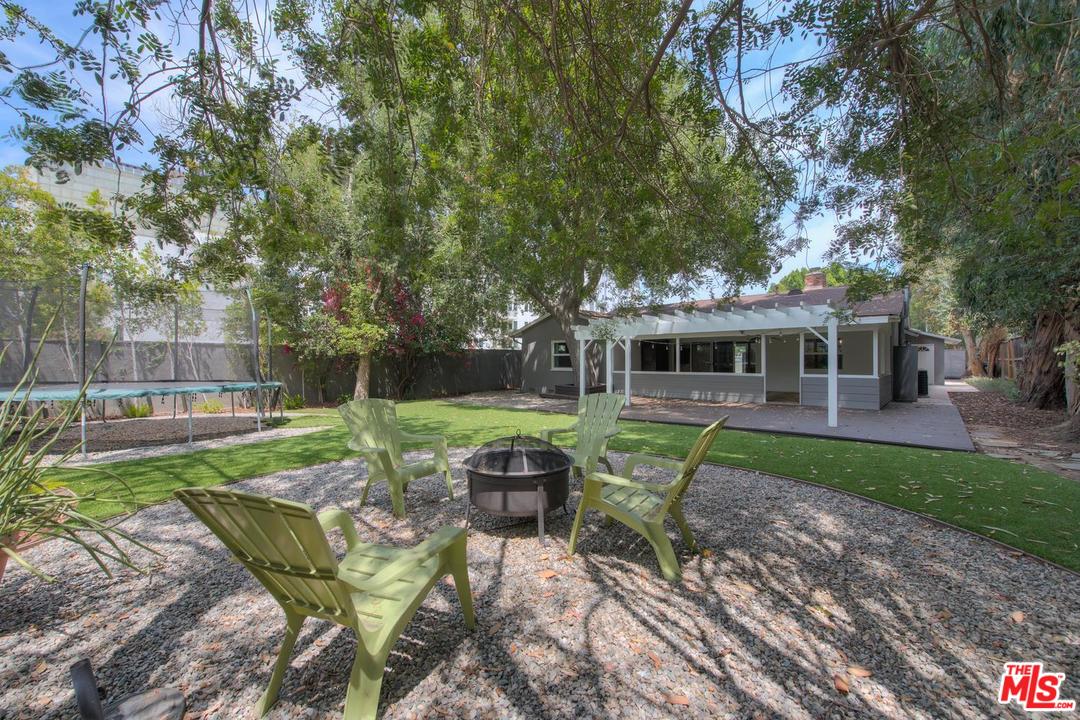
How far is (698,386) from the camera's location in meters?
14.7

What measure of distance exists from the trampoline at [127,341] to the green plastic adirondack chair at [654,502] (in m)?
6.71

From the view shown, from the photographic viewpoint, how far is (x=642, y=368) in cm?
1664

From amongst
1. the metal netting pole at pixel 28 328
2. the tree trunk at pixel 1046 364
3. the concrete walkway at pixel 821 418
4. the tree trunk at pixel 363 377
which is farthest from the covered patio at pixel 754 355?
the metal netting pole at pixel 28 328

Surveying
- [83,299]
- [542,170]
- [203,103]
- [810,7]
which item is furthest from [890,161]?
[83,299]

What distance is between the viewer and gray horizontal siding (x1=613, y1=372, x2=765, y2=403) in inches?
532

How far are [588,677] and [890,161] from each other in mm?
4862

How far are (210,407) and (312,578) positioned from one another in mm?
11880

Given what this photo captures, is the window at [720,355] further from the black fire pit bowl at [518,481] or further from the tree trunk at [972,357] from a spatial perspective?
the tree trunk at [972,357]

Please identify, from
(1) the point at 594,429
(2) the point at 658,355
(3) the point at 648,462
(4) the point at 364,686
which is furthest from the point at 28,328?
(2) the point at 658,355

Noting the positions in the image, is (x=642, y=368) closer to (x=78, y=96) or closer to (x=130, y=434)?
(x=130, y=434)

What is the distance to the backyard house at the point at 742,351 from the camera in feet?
34.7

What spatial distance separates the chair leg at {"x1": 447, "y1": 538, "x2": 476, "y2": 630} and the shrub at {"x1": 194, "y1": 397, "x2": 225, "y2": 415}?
11.6m

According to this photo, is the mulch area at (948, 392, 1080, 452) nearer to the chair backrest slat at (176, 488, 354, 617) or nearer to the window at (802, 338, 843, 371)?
A: the window at (802, 338, 843, 371)
